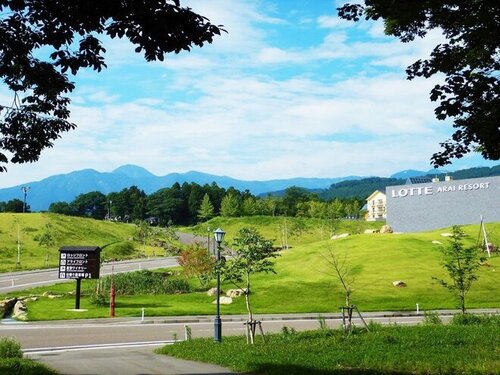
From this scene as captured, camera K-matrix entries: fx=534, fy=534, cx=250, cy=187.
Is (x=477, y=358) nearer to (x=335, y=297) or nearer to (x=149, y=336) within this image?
(x=149, y=336)

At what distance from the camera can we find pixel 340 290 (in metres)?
43.6

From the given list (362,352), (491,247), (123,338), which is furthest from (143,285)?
(491,247)

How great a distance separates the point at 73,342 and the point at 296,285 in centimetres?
2597

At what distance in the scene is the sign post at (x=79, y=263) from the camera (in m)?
35.7

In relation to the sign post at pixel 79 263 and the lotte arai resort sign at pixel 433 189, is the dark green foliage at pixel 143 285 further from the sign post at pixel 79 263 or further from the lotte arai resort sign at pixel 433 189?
the lotte arai resort sign at pixel 433 189

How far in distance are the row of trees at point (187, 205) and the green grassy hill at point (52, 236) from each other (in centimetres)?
3974

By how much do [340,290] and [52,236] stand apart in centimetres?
5015

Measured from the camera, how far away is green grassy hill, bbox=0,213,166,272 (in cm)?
7238

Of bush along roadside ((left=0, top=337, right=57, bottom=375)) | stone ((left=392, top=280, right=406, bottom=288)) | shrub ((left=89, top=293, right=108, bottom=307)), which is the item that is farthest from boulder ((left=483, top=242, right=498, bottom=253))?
bush along roadside ((left=0, top=337, right=57, bottom=375))

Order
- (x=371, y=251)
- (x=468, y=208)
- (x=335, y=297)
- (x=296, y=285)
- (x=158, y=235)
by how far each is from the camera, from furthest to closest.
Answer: (x=158, y=235)
(x=468, y=208)
(x=371, y=251)
(x=296, y=285)
(x=335, y=297)

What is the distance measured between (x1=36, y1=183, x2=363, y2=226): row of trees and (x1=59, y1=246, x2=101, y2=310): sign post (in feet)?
316

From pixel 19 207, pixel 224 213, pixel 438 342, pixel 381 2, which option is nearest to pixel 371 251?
pixel 438 342

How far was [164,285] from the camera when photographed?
152 feet

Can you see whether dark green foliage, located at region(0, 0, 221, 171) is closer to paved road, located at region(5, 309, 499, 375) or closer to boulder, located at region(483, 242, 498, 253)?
paved road, located at region(5, 309, 499, 375)
